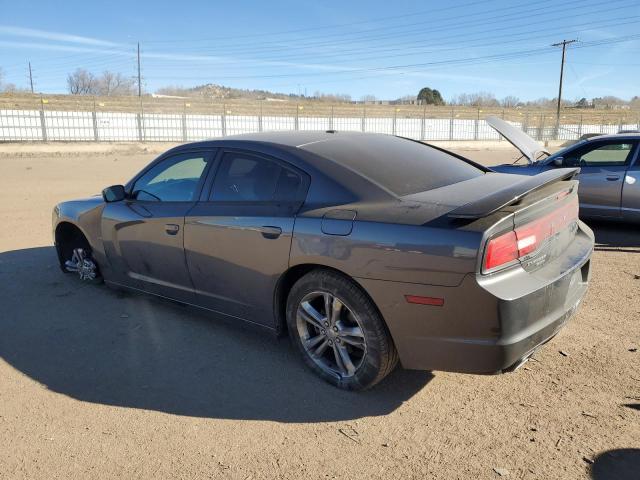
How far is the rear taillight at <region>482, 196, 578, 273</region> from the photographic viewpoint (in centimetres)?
276

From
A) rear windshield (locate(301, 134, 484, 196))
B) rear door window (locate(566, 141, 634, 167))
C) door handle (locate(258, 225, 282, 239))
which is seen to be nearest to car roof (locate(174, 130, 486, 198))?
rear windshield (locate(301, 134, 484, 196))

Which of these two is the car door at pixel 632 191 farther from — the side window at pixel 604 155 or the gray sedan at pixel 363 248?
the gray sedan at pixel 363 248

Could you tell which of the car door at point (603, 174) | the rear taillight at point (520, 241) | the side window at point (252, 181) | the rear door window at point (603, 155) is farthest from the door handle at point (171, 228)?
the rear door window at point (603, 155)

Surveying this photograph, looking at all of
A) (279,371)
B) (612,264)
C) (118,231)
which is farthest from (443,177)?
(612,264)

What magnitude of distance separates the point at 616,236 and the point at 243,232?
6176 millimetres

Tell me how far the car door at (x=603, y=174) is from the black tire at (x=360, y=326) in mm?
5654

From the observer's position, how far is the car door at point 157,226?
4.24m

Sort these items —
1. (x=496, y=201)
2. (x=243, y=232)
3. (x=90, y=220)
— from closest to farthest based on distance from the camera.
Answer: (x=496, y=201) → (x=243, y=232) → (x=90, y=220)

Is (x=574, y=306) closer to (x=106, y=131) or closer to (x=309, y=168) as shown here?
(x=309, y=168)

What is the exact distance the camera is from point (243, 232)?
12.1ft

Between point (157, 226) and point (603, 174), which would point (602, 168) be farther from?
point (157, 226)

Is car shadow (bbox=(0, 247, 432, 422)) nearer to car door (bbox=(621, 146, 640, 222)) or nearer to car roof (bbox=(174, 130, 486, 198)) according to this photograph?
car roof (bbox=(174, 130, 486, 198))

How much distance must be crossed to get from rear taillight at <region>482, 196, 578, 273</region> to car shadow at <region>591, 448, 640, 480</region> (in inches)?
42.0

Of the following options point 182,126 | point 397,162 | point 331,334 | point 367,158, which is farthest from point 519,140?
point 182,126
